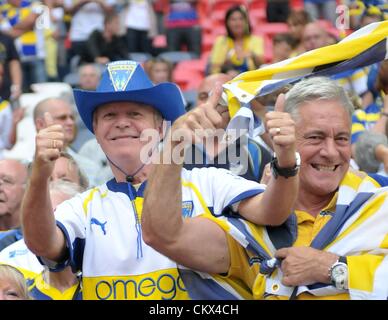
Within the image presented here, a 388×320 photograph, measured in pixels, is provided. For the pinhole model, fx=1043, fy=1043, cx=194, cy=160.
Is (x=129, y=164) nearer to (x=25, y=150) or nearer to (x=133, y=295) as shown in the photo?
(x=133, y=295)

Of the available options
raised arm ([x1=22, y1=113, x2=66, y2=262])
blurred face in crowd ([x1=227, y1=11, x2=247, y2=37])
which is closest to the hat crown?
raised arm ([x1=22, y1=113, x2=66, y2=262])

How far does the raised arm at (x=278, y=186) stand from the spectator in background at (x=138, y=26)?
9196mm

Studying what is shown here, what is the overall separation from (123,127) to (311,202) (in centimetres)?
87

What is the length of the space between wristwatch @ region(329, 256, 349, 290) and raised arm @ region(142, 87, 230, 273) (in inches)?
18.0

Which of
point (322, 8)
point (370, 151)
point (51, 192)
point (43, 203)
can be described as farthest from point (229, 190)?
point (322, 8)

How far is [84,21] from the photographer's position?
13.1 m

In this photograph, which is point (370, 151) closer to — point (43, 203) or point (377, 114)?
point (377, 114)

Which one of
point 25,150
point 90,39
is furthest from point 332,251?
point 90,39

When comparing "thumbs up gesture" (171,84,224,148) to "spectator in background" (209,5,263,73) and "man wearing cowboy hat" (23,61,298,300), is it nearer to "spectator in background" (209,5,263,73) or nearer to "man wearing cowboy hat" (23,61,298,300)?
"man wearing cowboy hat" (23,61,298,300)

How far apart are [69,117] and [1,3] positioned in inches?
203

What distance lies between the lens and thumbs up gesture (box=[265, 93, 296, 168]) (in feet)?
12.4

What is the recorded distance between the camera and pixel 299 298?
13.4 ft
